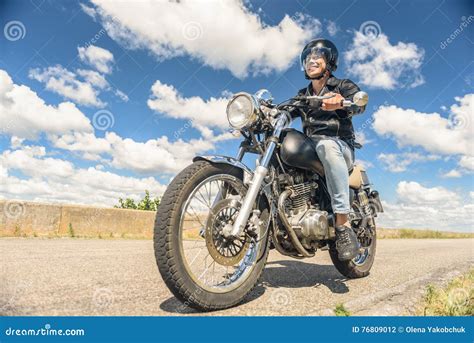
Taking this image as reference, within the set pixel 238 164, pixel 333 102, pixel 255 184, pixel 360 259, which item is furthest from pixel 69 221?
pixel 333 102

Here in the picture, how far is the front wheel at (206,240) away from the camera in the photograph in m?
2.18

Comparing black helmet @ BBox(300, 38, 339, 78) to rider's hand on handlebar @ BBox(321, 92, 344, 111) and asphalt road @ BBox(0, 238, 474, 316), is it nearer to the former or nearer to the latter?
rider's hand on handlebar @ BBox(321, 92, 344, 111)

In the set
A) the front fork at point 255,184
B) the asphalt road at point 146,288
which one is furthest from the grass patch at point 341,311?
the front fork at point 255,184

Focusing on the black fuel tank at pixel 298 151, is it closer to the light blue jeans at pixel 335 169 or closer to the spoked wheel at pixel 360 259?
the light blue jeans at pixel 335 169

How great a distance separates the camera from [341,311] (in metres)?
2.31

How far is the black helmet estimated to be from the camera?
345 centimetres

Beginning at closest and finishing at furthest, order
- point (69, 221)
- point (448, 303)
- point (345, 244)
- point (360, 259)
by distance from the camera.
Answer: point (448, 303) → point (345, 244) → point (360, 259) → point (69, 221)

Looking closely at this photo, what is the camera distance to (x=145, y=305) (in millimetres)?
2367

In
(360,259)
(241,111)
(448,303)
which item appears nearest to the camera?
(448,303)

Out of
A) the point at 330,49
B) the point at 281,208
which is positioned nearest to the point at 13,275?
the point at 281,208

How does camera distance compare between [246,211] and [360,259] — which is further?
[360,259]

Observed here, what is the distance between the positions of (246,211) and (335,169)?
3.22ft

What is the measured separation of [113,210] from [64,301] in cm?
643

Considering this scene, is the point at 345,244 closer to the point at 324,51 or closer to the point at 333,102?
the point at 333,102
